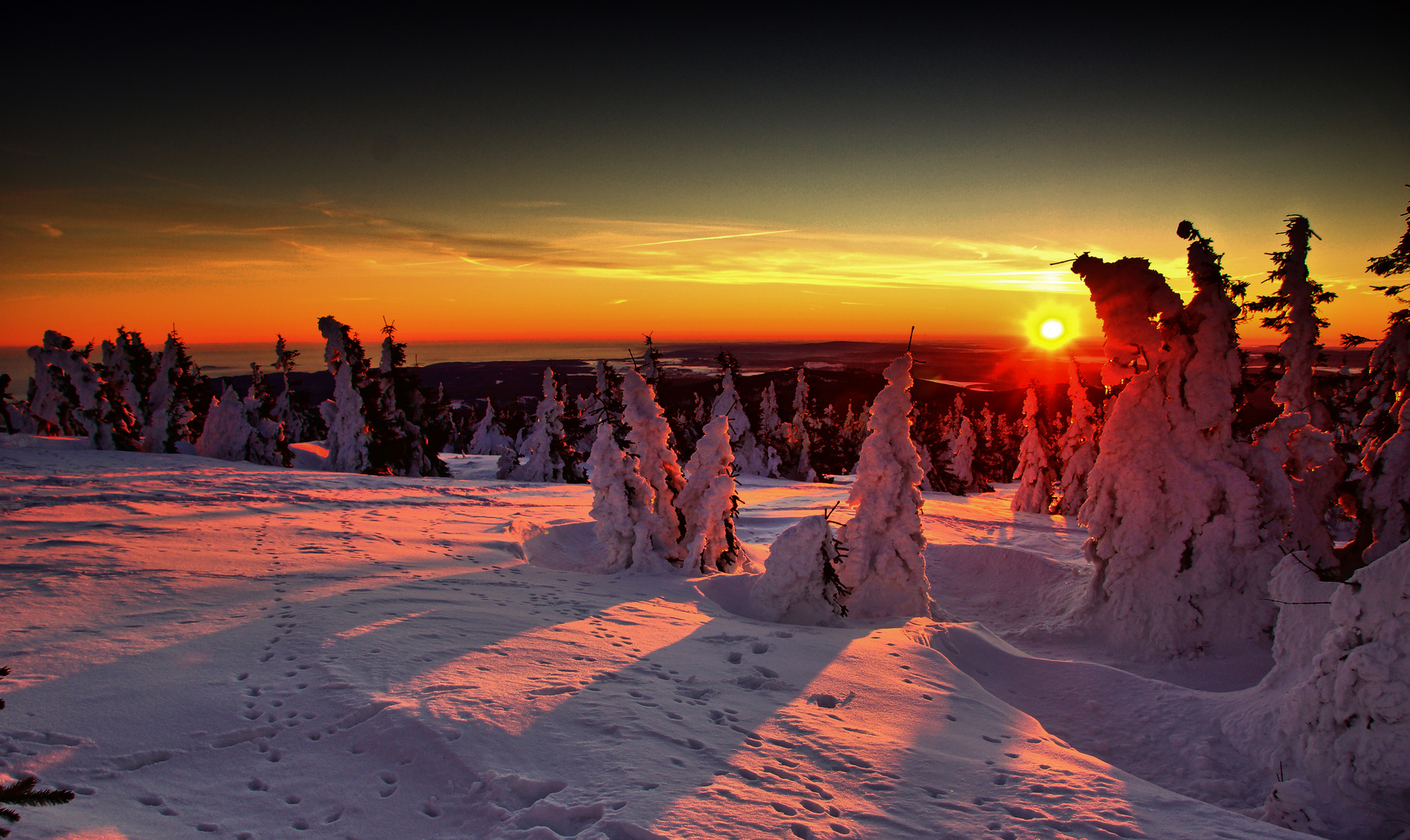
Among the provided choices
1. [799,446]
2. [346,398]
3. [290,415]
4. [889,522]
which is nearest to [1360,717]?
[889,522]

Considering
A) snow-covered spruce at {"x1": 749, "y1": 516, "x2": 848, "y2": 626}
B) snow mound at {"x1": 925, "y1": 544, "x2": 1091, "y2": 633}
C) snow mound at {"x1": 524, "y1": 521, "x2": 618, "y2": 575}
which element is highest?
snow-covered spruce at {"x1": 749, "y1": 516, "x2": 848, "y2": 626}

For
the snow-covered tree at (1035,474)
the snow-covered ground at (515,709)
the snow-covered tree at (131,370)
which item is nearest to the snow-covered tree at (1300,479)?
the snow-covered ground at (515,709)

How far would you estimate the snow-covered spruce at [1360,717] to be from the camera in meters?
5.91

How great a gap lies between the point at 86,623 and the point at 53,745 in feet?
11.5

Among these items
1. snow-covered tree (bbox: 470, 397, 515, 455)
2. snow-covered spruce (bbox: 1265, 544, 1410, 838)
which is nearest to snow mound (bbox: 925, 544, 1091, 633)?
snow-covered spruce (bbox: 1265, 544, 1410, 838)

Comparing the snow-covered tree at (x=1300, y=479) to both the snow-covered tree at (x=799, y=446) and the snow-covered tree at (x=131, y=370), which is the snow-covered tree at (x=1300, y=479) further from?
the snow-covered tree at (x=131, y=370)

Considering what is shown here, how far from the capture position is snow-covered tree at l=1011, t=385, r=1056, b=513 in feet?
107

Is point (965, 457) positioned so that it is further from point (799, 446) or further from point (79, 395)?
point (79, 395)

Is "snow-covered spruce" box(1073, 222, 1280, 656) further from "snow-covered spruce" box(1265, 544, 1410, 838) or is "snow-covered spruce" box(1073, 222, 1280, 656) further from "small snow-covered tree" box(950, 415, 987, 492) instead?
"small snow-covered tree" box(950, 415, 987, 492)

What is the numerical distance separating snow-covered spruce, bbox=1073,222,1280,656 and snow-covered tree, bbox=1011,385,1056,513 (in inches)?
783

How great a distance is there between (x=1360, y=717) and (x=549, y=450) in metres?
41.5

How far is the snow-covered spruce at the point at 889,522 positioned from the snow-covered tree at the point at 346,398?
2943cm

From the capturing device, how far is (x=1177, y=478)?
44.6 feet

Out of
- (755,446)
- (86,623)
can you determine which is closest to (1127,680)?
(86,623)
